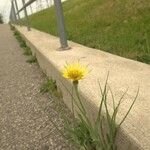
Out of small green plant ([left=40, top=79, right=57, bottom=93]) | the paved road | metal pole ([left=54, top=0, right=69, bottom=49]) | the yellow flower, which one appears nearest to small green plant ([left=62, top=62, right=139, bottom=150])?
the yellow flower

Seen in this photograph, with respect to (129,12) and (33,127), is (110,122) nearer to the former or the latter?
(33,127)

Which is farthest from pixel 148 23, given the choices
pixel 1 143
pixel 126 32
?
pixel 1 143

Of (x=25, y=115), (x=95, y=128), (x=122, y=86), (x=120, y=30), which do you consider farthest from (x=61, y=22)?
(x=95, y=128)

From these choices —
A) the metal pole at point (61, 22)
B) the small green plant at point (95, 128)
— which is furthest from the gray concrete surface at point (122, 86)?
the metal pole at point (61, 22)

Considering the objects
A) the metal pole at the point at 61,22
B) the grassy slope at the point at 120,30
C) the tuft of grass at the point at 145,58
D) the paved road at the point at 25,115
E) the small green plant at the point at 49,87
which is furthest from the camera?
the metal pole at the point at 61,22

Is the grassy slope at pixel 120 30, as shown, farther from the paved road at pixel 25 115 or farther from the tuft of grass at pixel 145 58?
the paved road at pixel 25 115

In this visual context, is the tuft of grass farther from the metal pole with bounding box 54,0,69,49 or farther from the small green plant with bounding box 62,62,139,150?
the small green plant with bounding box 62,62,139,150

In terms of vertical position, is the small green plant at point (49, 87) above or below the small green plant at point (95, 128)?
below

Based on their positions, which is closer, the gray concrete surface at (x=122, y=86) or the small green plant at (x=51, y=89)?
the gray concrete surface at (x=122, y=86)

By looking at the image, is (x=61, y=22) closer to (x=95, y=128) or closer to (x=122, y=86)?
(x=122, y=86)
